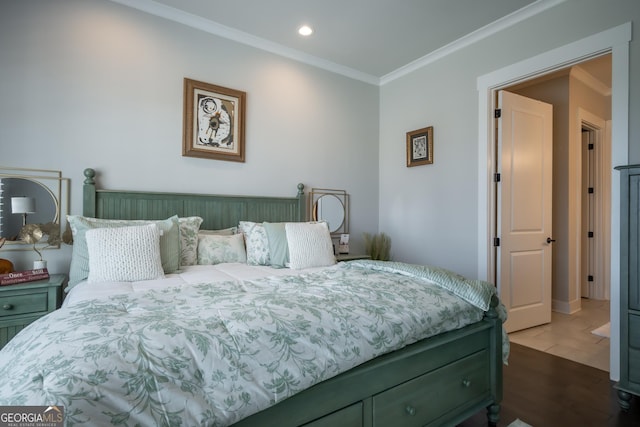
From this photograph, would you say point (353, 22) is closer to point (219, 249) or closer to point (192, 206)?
point (192, 206)

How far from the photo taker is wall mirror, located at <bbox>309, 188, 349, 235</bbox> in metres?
3.75

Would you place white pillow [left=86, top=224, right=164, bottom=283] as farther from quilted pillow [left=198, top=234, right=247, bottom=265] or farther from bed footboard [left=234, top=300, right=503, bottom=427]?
bed footboard [left=234, top=300, right=503, bottom=427]

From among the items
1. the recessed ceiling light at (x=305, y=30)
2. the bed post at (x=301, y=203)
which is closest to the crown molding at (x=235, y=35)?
the recessed ceiling light at (x=305, y=30)

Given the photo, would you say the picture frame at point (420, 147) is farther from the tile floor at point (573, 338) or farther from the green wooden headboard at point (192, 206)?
the tile floor at point (573, 338)

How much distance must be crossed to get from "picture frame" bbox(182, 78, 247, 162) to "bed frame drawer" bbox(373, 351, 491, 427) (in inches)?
98.8

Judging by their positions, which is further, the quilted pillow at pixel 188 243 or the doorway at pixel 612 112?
the quilted pillow at pixel 188 243

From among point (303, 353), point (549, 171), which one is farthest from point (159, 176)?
point (549, 171)

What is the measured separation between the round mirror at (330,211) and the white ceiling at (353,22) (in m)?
1.53

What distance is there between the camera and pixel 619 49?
2307mm

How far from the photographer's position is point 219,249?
2.59 meters

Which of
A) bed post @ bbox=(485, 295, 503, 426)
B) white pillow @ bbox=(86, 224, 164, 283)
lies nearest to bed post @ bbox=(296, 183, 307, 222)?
white pillow @ bbox=(86, 224, 164, 283)

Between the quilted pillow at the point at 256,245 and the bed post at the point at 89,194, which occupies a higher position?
the bed post at the point at 89,194

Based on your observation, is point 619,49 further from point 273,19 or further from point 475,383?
point 273,19

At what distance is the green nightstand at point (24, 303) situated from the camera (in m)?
1.96
